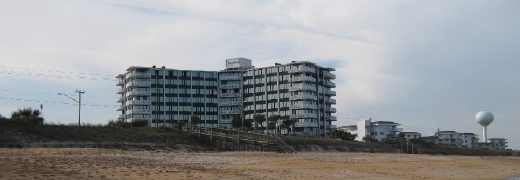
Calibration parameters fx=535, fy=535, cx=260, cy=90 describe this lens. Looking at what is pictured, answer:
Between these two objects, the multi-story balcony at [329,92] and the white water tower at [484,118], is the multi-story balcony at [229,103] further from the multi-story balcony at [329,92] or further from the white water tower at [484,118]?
the white water tower at [484,118]

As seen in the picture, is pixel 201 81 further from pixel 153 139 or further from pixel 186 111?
pixel 153 139

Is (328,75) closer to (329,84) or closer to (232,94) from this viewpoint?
(329,84)

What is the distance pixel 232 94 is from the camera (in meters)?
154

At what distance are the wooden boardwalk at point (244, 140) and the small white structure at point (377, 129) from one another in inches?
4287

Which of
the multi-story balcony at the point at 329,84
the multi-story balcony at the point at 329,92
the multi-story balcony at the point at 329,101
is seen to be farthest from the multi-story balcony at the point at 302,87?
the multi-story balcony at the point at 329,84

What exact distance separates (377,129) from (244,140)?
12190 cm

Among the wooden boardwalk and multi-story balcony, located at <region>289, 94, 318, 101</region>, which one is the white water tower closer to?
multi-story balcony, located at <region>289, 94, 318, 101</region>

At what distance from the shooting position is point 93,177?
22.0 metres

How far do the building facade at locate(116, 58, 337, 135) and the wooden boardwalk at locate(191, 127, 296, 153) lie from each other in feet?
256

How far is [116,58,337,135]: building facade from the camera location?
465 ft

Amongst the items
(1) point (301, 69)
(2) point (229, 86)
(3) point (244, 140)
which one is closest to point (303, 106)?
(1) point (301, 69)

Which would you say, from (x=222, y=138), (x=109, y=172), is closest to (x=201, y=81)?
(x=222, y=138)

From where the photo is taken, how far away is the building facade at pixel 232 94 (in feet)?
465

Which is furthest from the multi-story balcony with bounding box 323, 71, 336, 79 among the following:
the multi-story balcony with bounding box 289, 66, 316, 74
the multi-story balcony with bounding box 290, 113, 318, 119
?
the multi-story balcony with bounding box 290, 113, 318, 119
